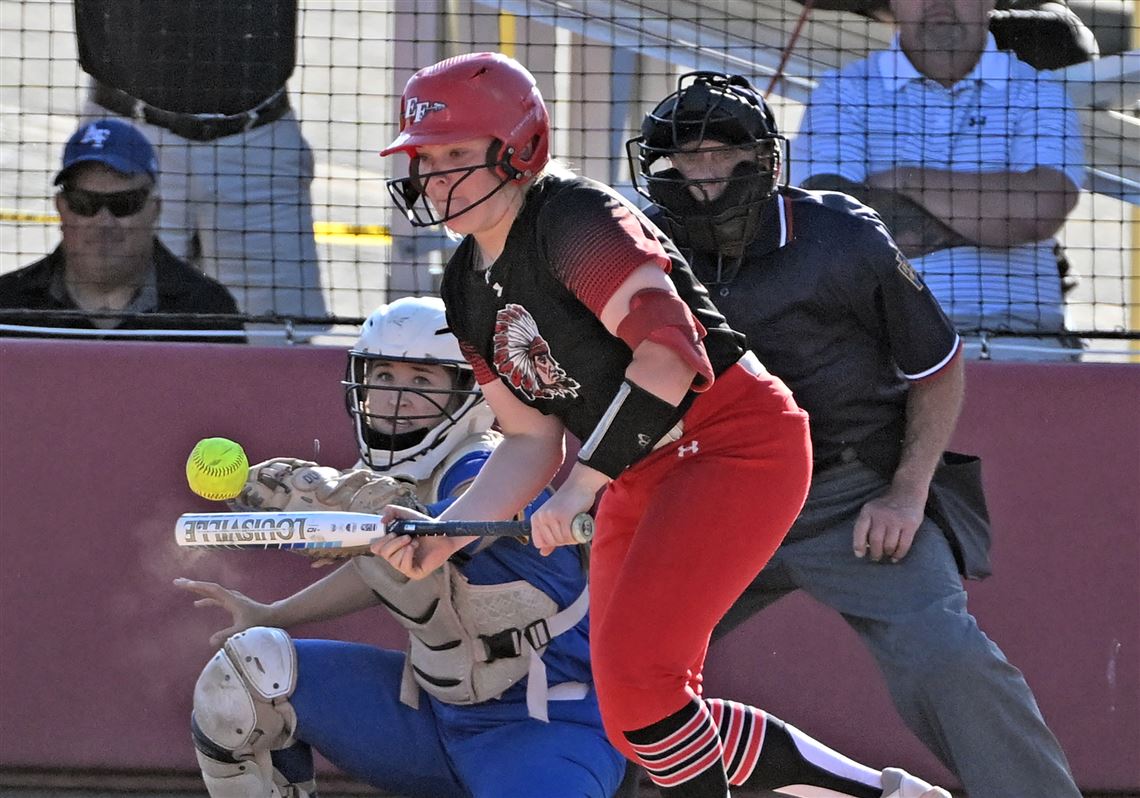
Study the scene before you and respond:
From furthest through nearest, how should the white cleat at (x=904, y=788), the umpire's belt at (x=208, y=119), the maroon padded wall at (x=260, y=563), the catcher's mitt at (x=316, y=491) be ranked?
the umpire's belt at (x=208, y=119) → the maroon padded wall at (x=260, y=563) → the white cleat at (x=904, y=788) → the catcher's mitt at (x=316, y=491)

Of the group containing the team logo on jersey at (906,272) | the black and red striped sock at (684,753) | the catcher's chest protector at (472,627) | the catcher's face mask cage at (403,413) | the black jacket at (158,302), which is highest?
the team logo on jersey at (906,272)

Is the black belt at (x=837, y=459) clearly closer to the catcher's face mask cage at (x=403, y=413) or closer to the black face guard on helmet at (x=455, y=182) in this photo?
the catcher's face mask cage at (x=403, y=413)

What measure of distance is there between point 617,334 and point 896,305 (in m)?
1.08

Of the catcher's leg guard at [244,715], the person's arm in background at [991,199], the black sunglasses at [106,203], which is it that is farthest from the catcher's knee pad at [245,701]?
the person's arm in background at [991,199]

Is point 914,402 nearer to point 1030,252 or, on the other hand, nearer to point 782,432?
point 782,432

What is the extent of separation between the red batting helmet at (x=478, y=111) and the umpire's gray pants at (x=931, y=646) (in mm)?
1221

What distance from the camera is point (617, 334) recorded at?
10.00ft

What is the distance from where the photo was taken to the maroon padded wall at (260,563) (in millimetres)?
4906

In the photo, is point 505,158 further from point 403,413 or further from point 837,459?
point 837,459

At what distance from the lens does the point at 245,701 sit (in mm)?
Answer: 3619

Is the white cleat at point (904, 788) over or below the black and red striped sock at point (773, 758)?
below

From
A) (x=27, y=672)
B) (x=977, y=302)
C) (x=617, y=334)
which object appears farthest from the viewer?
(x=977, y=302)

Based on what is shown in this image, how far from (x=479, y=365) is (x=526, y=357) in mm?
196

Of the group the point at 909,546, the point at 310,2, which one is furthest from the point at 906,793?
the point at 310,2
